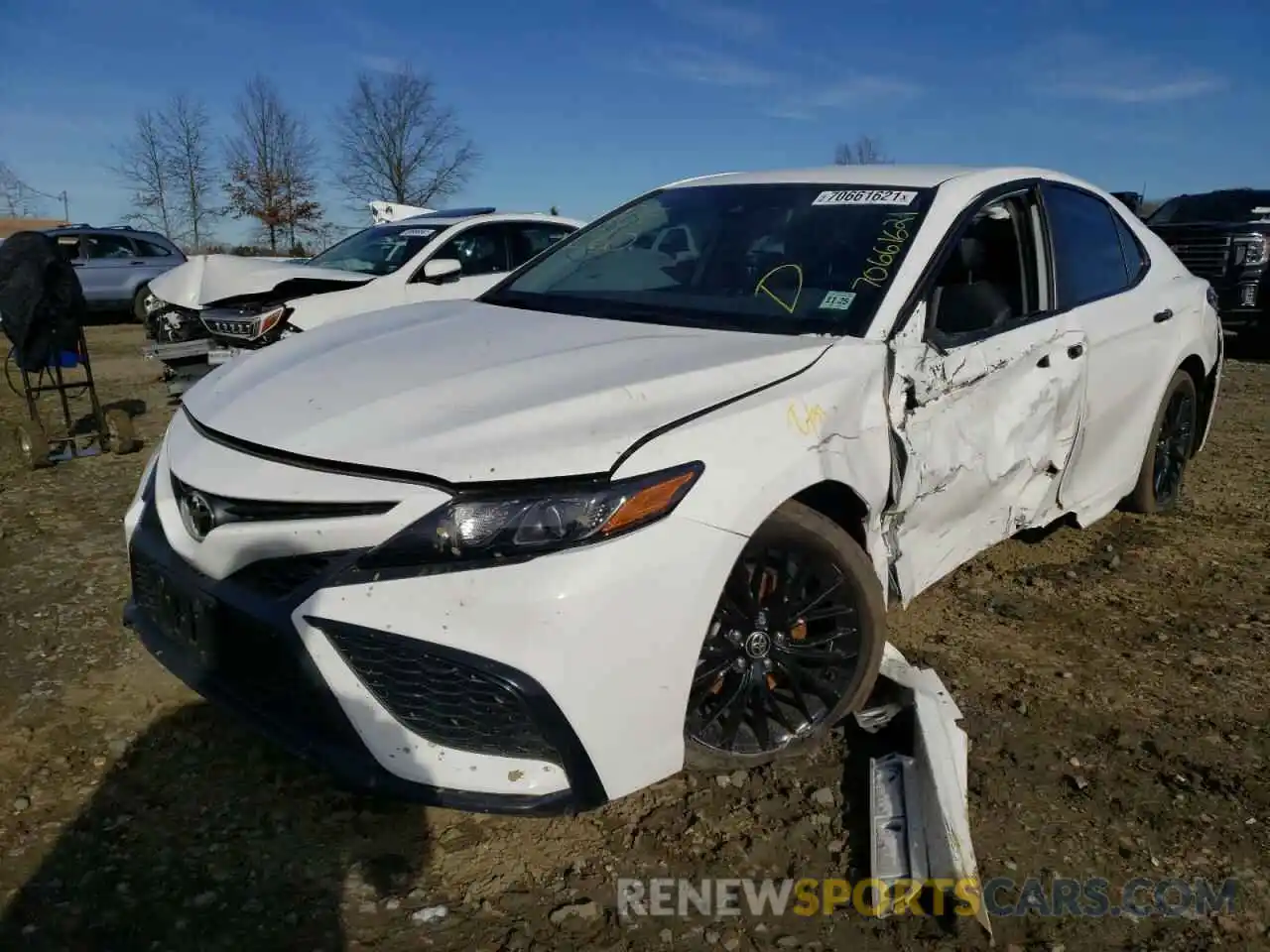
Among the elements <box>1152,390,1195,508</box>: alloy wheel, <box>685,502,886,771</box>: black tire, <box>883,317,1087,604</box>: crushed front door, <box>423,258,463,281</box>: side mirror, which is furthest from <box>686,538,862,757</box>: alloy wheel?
<box>423,258,463,281</box>: side mirror

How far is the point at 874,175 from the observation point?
338 cm

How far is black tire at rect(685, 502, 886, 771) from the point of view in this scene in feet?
7.54

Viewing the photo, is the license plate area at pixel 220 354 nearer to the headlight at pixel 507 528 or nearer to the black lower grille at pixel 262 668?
the black lower grille at pixel 262 668

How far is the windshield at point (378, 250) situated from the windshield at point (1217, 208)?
345 inches

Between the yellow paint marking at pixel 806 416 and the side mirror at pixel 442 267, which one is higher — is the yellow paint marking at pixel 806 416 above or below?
below

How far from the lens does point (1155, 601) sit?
3781 mm

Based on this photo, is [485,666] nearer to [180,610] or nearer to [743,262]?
[180,610]

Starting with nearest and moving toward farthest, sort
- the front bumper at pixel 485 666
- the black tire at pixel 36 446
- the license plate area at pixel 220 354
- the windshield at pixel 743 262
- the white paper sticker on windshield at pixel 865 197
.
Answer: the front bumper at pixel 485 666
the windshield at pixel 743 262
the white paper sticker on windshield at pixel 865 197
the black tire at pixel 36 446
the license plate area at pixel 220 354

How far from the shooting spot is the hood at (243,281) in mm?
6848

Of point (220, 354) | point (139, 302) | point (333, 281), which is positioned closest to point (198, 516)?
point (220, 354)

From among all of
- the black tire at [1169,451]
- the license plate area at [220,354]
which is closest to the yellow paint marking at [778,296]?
the black tire at [1169,451]

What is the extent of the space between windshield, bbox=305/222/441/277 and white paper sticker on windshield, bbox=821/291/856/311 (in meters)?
5.23

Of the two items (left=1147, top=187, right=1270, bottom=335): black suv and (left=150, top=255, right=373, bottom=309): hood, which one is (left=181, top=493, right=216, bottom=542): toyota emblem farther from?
(left=1147, top=187, right=1270, bottom=335): black suv

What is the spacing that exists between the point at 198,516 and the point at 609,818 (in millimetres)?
1249
